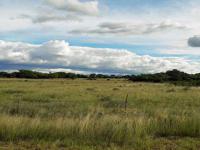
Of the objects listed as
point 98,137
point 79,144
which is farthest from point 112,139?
point 79,144

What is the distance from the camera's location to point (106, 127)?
957cm

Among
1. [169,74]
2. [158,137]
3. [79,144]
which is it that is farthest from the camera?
[169,74]

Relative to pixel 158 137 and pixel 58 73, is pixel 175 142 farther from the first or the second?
pixel 58 73

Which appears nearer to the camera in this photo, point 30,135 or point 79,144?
point 79,144

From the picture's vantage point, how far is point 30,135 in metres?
8.98

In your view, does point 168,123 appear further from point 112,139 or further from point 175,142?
point 112,139

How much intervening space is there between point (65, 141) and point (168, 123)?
328 cm

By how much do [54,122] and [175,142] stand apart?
3.20 metres

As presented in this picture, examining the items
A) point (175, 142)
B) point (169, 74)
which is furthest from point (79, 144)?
point (169, 74)

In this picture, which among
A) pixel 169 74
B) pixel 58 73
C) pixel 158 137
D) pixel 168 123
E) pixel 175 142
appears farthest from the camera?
pixel 58 73

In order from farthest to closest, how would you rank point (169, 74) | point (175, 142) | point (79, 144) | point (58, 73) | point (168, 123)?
point (58, 73) < point (169, 74) < point (168, 123) < point (175, 142) < point (79, 144)

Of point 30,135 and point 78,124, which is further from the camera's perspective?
point 78,124

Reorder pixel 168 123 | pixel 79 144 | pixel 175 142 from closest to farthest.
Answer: pixel 79 144 → pixel 175 142 → pixel 168 123

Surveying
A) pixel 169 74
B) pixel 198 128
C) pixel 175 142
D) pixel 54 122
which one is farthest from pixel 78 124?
pixel 169 74
